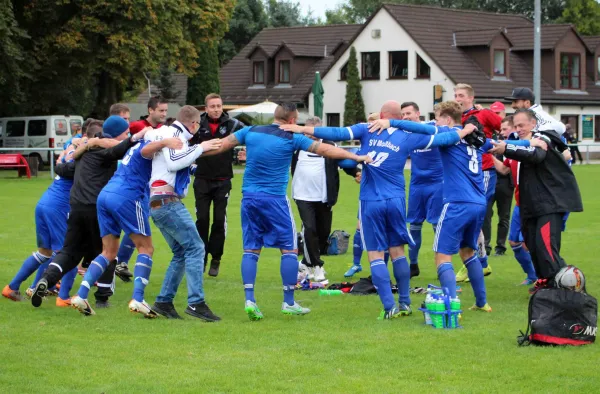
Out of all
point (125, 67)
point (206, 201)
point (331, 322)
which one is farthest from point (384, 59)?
point (331, 322)

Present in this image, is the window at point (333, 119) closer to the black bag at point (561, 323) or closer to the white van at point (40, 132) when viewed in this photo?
the white van at point (40, 132)

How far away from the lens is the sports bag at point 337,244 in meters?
16.1

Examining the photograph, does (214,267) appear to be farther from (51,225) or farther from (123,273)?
(51,225)

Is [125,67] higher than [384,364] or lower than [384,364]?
higher

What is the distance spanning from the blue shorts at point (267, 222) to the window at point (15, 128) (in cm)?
3341

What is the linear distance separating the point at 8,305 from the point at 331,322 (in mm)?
3724

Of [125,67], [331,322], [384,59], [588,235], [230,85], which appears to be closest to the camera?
[331,322]

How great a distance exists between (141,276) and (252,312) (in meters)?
1.26

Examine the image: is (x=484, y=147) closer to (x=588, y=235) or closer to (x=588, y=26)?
(x=588, y=235)

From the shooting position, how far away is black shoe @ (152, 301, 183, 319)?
10.2m

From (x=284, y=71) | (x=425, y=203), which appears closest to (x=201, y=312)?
(x=425, y=203)

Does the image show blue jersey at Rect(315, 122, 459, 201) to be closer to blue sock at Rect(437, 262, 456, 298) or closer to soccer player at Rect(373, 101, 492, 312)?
soccer player at Rect(373, 101, 492, 312)

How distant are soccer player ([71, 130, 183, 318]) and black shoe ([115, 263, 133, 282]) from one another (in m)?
2.37

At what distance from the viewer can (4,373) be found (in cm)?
763
